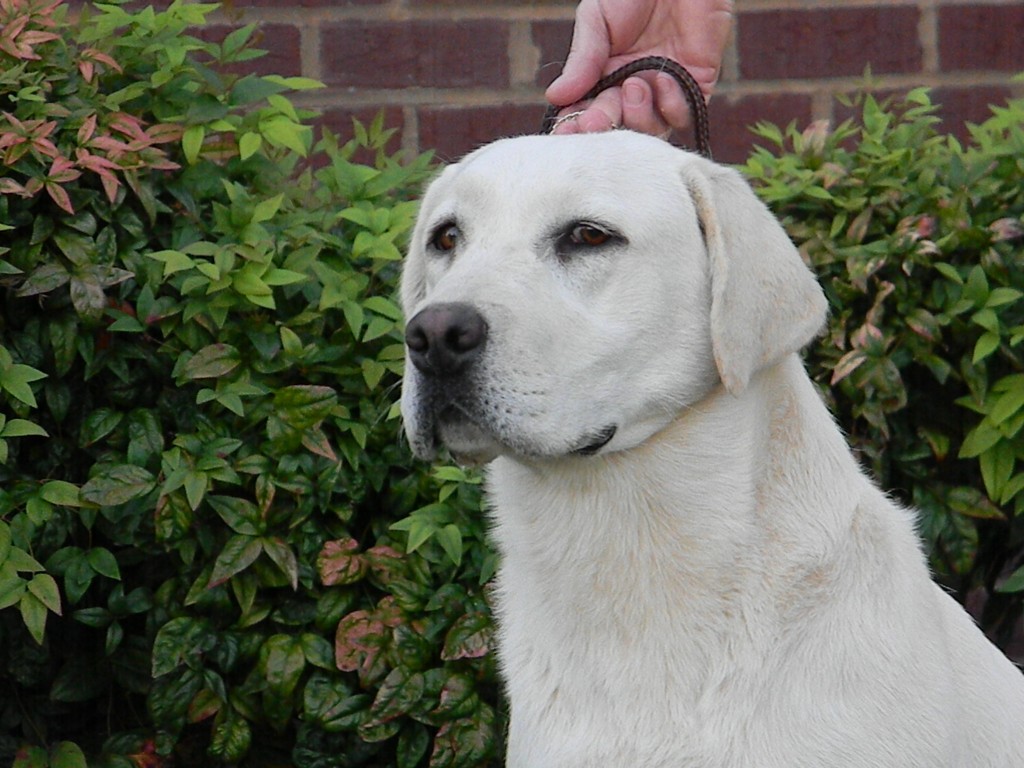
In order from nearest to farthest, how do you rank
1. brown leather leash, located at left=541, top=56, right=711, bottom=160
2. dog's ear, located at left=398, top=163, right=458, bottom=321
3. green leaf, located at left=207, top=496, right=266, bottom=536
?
dog's ear, located at left=398, top=163, right=458, bottom=321
brown leather leash, located at left=541, top=56, right=711, bottom=160
green leaf, located at left=207, top=496, right=266, bottom=536

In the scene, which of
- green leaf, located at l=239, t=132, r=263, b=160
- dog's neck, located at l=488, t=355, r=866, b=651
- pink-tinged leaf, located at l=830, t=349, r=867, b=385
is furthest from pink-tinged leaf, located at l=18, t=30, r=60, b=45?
pink-tinged leaf, located at l=830, t=349, r=867, b=385

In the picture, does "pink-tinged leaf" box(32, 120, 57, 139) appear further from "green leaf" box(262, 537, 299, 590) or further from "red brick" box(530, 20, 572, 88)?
→ "red brick" box(530, 20, 572, 88)

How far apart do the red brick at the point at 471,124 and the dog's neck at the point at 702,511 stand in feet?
8.13

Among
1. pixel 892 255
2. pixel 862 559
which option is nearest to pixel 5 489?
pixel 862 559

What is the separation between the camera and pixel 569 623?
3010 mm

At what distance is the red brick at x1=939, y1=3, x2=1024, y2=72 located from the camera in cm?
542

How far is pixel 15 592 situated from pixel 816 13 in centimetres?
337

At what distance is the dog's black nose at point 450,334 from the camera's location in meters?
2.73

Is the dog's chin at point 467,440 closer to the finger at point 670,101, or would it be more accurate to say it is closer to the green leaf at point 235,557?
the green leaf at point 235,557

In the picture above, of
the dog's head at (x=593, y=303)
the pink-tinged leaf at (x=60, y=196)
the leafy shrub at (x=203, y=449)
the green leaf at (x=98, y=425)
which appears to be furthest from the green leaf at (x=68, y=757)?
the dog's head at (x=593, y=303)

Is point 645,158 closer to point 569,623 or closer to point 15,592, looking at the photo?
point 569,623

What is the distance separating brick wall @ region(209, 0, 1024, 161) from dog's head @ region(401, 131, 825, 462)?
2.27m

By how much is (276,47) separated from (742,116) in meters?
1.66

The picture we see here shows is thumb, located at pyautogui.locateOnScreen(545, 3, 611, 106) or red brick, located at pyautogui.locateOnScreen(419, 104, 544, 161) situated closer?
thumb, located at pyautogui.locateOnScreen(545, 3, 611, 106)
